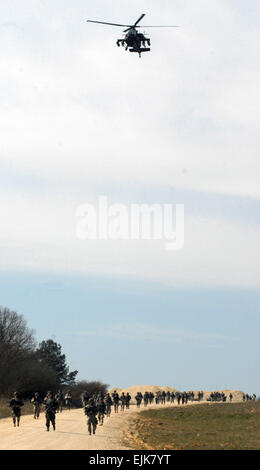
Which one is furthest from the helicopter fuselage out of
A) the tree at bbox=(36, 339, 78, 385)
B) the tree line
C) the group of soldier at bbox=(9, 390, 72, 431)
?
the tree at bbox=(36, 339, 78, 385)

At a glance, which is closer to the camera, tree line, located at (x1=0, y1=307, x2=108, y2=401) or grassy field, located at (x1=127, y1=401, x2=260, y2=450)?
grassy field, located at (x1=127, y1=401, x2=260, y2=450)

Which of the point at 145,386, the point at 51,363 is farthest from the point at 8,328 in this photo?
the point at 145,386

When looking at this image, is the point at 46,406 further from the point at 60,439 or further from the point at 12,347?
the point at 12,347

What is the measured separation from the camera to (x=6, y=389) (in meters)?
92.9

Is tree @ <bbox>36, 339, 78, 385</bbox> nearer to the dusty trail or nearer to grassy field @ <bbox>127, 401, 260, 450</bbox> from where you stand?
grassy field @ <bbox>127, 401, 260, 450</bbox>

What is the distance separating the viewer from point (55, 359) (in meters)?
123

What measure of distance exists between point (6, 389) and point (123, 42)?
5721 cm

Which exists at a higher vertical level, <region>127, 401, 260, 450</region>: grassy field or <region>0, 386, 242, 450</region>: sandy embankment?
<region>0, 386, 242, 450</region>: sandy embankment

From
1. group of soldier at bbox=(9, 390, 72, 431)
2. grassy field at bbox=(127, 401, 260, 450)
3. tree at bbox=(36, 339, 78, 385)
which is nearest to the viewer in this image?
group of soldier at bbox=(9, 390, 72, 431)

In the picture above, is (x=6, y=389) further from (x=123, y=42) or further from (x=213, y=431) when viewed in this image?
(x=123, y=42)

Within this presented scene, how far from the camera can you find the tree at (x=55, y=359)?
12156 centimetres

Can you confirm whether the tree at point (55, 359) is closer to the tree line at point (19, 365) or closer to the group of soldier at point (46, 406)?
the tree line at point (19, 365)

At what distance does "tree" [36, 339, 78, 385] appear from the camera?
399 feet
